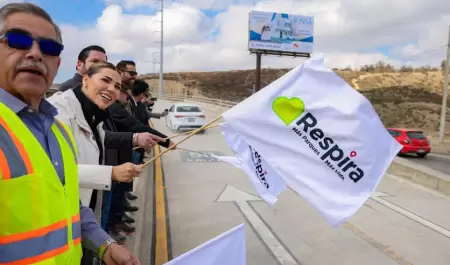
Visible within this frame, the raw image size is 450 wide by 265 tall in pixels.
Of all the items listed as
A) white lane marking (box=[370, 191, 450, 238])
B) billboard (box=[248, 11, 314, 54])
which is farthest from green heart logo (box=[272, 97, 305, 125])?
billboard (box=[248, 11, 314, 54])

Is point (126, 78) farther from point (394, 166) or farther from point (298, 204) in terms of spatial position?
point (394, 166)

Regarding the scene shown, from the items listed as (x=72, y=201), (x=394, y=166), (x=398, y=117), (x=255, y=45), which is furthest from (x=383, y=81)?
(x=72, y=201)

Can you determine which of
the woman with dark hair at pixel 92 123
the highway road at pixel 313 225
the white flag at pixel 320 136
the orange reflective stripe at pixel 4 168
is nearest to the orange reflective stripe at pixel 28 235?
the orange reflective stripe at pixel 4 168

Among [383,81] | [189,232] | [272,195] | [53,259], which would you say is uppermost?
[383,81]

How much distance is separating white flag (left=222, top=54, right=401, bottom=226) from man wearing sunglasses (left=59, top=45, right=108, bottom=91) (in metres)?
1.75

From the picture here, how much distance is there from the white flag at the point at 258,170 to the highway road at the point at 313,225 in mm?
1264

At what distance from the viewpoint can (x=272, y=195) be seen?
147 inches

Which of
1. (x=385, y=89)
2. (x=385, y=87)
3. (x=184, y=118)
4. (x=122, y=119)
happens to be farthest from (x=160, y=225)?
(x=385, y=87)

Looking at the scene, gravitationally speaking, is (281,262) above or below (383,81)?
below

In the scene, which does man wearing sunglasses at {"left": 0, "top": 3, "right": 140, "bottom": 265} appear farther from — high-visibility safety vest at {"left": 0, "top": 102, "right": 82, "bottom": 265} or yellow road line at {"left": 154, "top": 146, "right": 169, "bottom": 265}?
yellow road line at {"left": 154, "top": 146, "right": 169, "bottom": 265}

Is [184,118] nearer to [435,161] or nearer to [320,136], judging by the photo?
[435,161]

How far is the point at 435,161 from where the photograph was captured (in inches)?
687

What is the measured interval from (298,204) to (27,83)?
626 cm

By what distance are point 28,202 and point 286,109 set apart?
2.43 m
